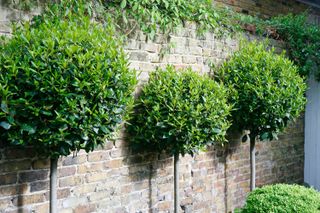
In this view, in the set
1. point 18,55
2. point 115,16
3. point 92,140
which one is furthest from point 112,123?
point 115,16

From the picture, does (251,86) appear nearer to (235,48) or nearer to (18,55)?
(235,48)

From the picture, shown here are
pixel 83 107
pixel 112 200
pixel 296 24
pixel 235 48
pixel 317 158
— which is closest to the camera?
pixel 83 107

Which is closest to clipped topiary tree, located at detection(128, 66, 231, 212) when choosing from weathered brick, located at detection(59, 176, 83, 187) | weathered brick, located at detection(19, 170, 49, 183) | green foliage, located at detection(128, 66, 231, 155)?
green foliage, located at detection(128, 66, 231, 155)

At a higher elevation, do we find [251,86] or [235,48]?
[235,48]

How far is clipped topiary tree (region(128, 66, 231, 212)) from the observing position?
3.97 metres

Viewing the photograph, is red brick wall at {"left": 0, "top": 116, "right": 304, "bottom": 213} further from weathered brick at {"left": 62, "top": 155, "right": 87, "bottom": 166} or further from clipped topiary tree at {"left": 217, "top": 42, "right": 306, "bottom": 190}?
clipped topiary tree at {"left": 217, "top": 42, "right": 306, "bottom": 190}

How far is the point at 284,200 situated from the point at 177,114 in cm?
138

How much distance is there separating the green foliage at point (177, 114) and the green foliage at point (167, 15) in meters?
0.50

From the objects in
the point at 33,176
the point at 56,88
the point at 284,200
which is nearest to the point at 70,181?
the point at 33,176

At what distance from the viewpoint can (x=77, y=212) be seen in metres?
3.68

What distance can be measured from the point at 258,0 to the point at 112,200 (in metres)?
4.78

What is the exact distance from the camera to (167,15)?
441 centimetres

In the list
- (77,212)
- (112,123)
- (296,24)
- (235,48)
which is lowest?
(77,212)

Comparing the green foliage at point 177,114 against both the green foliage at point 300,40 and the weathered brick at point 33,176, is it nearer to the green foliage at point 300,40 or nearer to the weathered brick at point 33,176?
the weathered brick at point 33,176
